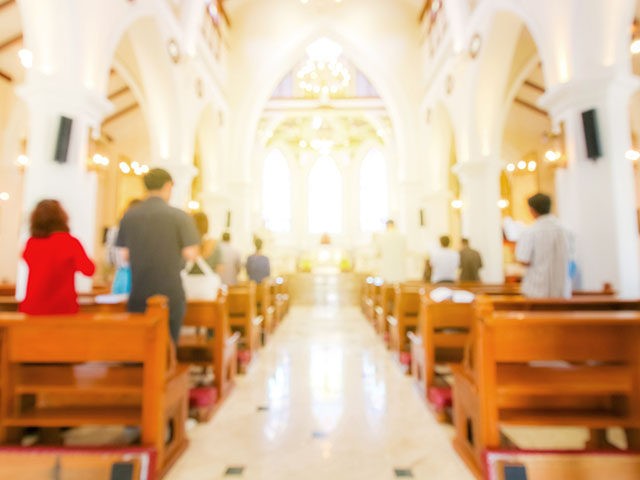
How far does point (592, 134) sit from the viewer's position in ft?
15.7

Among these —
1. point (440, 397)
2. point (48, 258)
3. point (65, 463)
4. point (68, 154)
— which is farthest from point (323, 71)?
point (65, 463)

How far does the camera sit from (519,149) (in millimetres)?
14180

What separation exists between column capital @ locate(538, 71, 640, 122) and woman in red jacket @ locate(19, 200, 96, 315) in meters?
5.52

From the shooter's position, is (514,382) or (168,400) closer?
(514,382)

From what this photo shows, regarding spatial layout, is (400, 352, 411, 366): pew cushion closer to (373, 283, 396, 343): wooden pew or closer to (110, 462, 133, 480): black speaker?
(373, 283, 396, 343): wooden pew


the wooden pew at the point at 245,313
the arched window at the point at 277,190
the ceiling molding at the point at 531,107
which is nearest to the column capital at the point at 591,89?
the wooden pew at the point at 245,313

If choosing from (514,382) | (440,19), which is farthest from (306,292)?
(514,382)

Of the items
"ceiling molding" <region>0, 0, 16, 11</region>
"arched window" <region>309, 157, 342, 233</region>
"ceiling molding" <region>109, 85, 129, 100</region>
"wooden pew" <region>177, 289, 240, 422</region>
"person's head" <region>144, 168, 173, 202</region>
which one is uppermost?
"ceiling molding" <region>109, 85, 129, 100</region>

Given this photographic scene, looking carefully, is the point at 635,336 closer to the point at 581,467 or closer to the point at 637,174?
the point at 581,467

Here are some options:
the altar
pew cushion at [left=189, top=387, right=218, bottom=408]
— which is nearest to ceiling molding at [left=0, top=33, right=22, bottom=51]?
the altar

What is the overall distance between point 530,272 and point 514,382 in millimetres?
1500

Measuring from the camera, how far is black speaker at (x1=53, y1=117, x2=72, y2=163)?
4.92 meters

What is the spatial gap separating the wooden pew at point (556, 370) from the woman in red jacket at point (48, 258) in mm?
2380

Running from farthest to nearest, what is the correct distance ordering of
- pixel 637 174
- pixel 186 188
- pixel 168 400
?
1. pixel 637 174
2. pixel 186 188
3. pixel 168 400
